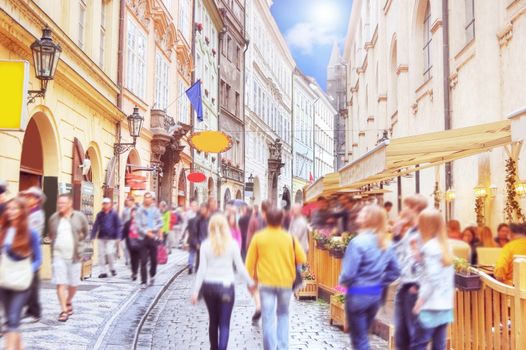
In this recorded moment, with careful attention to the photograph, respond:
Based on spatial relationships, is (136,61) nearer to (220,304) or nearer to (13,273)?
(13,273)

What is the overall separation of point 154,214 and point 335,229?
5.60 metres

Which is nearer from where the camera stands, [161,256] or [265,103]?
[161,256]

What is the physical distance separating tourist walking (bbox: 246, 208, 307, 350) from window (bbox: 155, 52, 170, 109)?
18.4 m

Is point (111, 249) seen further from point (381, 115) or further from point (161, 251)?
point (381, 115)

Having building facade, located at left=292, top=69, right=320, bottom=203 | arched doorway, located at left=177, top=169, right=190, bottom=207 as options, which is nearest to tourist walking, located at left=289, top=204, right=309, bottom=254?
arched doorway, located at left=177, top=169, right=190, bottom=207

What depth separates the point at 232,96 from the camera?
4162 centimetres

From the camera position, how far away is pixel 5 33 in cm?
1066

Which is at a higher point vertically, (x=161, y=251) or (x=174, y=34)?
(x=174, y=34)

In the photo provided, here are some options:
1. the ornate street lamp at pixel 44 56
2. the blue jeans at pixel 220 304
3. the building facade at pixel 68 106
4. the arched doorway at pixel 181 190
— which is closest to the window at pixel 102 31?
the building facade at pixel 68 106

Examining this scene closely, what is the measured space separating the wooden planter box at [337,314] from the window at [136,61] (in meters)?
12.9

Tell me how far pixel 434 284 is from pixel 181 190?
25272 mm

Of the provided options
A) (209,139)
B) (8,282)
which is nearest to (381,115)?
(209,139)

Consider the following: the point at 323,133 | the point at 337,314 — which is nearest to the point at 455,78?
the point at 337,314

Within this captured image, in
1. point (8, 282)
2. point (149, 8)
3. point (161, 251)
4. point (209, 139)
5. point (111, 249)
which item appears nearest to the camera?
point (8, 282)
